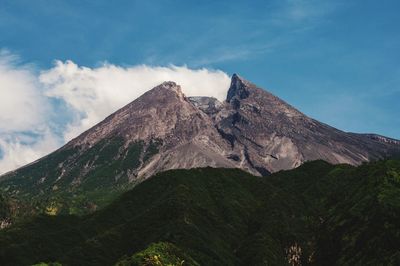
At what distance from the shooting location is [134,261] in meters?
198

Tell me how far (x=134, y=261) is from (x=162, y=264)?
9891 millimetres

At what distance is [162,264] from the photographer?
198875 mm
